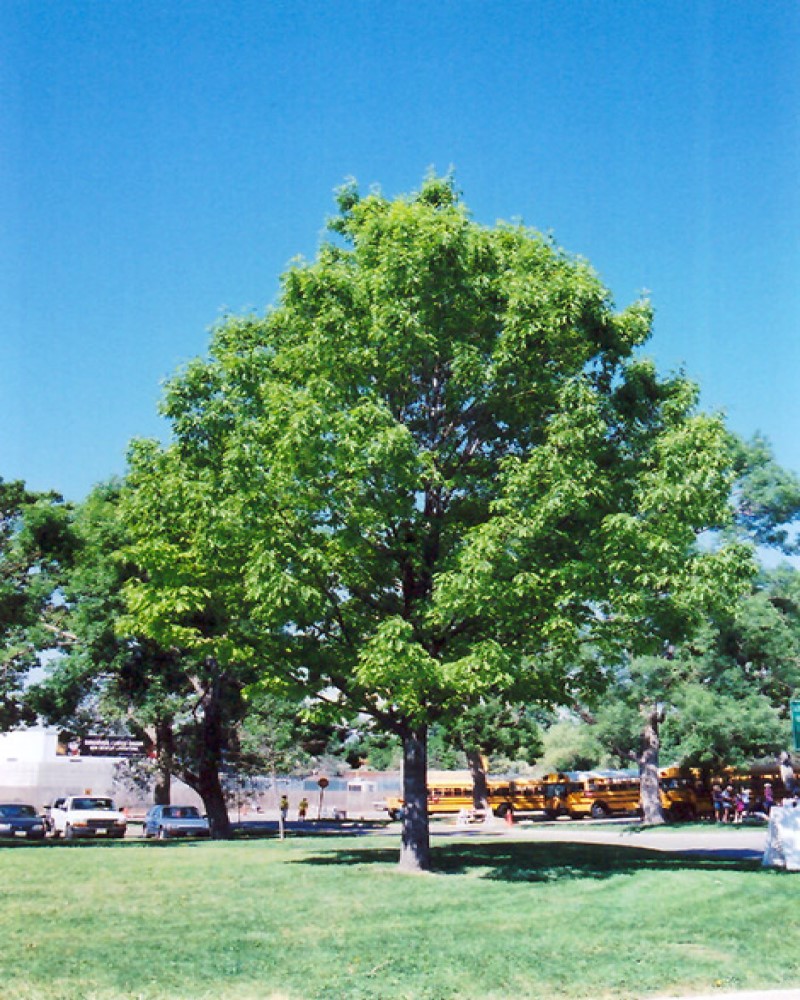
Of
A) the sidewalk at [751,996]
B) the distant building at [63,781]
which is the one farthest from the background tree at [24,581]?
the distant building at [63,781]

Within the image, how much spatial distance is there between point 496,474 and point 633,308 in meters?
4.35

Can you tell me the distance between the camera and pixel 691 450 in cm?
1593

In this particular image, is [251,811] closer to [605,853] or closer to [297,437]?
[605,853]

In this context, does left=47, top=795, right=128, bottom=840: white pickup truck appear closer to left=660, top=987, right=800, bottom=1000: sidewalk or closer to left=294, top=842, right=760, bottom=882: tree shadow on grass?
left=294, top=842, right=760, bottom=882: tree shadow on grass

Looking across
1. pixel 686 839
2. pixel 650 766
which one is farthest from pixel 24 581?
pixel 650 766

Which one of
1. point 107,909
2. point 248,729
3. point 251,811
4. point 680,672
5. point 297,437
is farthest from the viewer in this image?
point 251,811

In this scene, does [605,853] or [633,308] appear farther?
[605,853]

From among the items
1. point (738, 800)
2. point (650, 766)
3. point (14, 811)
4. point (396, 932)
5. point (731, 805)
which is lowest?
point (731, 805)

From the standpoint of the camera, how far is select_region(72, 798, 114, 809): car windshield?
37.8 metres

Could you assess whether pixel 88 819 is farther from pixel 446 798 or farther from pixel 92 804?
pixel 446 798

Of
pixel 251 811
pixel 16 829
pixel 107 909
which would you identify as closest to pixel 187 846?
pixel 16 829

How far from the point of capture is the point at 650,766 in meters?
37.7

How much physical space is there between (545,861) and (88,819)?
23989 millimetres

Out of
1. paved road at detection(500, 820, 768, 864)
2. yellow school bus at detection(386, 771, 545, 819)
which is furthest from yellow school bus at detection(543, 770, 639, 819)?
paved road at detection(500, 820, 768, 864)
